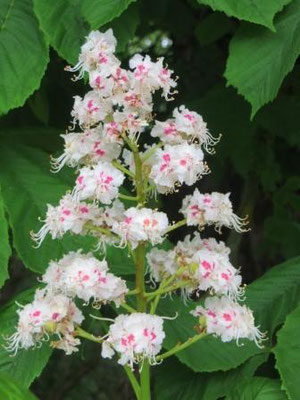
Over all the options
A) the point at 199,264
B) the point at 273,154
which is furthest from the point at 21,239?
the point at 273,154

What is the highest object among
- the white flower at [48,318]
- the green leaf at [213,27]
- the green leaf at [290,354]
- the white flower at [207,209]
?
the white flower at [207,209]

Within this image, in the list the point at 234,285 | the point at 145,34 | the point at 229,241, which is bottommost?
the point at 229,241

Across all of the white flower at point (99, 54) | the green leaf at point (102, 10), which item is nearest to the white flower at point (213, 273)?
the white flower at point (99, 54)

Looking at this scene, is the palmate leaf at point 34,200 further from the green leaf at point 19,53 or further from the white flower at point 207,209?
the white flower at point 207,209

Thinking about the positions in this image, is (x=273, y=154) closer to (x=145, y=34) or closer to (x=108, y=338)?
(x=145, y=34)

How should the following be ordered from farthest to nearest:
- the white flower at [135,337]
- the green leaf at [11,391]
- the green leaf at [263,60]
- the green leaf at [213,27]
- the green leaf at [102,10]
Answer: the green leaf at [213,27] < the green leaf at [263,60] < the green leaf at [102,10] < the white flower at [135,337] < the green leaf at [11,391]
